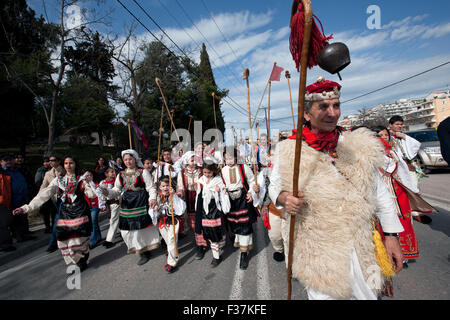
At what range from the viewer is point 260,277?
3.08 meters

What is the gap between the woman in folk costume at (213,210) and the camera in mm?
3695

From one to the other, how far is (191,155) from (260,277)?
2907 millimetres

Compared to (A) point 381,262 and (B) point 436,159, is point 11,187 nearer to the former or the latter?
(A) point 381,262

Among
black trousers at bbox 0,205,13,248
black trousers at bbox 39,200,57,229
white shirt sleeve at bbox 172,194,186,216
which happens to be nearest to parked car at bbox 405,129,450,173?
white shirt sleeve at bbox 172,194,186,216

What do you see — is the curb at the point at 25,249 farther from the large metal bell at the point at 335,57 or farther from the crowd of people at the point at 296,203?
the large metal bell at the point at 335,57

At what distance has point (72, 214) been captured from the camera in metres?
3.64

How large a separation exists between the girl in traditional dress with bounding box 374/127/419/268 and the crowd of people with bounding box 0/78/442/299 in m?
0.01

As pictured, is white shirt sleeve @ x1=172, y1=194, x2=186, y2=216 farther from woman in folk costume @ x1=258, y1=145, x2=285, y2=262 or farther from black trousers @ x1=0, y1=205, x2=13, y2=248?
black trousers @ x1=0, y1=205, x2=13, y2=248

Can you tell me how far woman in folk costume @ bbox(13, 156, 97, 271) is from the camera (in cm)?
359

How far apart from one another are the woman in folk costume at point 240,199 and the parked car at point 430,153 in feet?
35.4

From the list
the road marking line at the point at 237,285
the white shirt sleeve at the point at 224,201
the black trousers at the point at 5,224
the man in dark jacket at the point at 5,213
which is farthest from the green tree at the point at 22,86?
the road marking line at the point at 237,285

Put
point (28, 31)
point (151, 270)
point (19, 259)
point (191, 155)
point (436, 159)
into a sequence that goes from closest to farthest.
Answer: point (151, 270)
point (19, 259)
point (191, 155)
point (436, 159)
point (28, 31)

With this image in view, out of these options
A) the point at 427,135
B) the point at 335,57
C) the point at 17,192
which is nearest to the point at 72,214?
the point at 17,192
